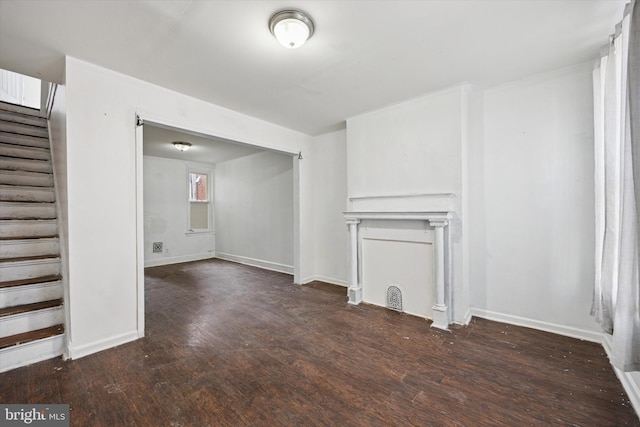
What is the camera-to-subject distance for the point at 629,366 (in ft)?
4.50

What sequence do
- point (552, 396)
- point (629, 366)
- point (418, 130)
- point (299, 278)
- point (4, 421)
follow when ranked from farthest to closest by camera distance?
point (299, 278)
point (418, 130)
point (552, 396)
point (4, 421)
point (629, 366)

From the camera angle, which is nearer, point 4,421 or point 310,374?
point 4,421

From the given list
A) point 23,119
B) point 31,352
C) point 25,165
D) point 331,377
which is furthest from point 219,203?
point 331,377

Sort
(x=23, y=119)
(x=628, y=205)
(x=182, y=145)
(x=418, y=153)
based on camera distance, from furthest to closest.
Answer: (x=182, y=145), (x=23, y=119), (x=418, y=153), (x=628, y=205)

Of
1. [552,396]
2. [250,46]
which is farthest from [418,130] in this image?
[552,396]

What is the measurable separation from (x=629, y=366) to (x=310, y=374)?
1821 mm

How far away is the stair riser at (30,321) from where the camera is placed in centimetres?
222

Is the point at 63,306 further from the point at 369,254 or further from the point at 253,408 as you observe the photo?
the point at 369,254

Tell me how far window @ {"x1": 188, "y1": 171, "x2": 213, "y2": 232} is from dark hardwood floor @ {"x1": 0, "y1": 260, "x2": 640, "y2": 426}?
4240 millimetres

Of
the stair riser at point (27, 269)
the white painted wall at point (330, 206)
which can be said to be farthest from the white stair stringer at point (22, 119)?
the white painted wall at point (330, 206)


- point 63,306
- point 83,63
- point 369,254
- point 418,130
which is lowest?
point 63,306

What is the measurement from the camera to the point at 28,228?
284cm

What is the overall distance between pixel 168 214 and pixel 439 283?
6.03 metres

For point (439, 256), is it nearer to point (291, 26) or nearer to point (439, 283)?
point (439, 283)
